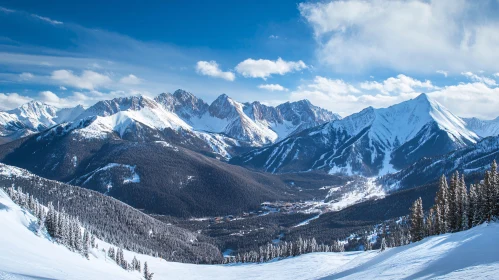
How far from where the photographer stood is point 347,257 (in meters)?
116

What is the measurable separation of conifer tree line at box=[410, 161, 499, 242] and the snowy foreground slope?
18501 millimetres

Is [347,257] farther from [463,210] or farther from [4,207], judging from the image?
[4,207]

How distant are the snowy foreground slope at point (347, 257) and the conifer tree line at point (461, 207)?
18501 mm

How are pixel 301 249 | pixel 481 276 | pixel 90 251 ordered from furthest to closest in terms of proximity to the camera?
pixel 301 249 → pixel 90 251 → pixel 481 276

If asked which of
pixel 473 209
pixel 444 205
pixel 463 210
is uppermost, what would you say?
pixel 444 205

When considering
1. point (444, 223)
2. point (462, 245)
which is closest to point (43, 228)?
point (462, 245)

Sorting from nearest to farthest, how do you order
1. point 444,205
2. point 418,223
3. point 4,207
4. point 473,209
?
point 473,209
point 444,205
point 4,207
point 418,223

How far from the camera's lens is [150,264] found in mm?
138625

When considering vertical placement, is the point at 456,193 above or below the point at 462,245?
above

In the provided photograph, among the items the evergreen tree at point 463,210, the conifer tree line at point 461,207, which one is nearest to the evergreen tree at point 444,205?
the conifer tree line at point 461,207

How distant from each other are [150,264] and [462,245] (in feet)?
383

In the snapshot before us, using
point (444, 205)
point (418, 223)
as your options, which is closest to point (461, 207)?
point (444, 205)

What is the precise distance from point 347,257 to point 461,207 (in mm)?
42032

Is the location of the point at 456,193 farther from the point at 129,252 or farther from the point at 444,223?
the point at 129,252
